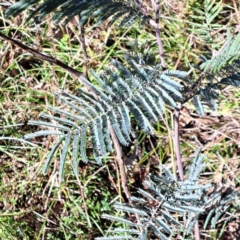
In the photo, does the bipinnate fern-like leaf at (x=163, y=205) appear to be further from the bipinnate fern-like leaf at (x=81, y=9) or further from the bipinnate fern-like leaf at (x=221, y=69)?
the bipinnate fern-like leaf at (x=81, y=9)

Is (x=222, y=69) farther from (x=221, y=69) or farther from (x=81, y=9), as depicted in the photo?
(x=81, y=9)

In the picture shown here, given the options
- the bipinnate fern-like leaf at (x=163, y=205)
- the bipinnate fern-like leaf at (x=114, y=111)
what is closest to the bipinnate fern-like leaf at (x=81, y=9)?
the bipinnate fern-like leaf at (x=114, y=111)

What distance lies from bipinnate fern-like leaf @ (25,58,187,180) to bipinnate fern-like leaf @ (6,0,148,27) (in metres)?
0.12

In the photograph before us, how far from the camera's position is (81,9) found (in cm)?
82

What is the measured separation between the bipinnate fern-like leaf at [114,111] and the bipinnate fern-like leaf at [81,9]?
0.12 metres

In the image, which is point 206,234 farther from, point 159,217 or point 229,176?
point 159,217

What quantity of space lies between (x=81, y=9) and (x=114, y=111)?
0.65ft

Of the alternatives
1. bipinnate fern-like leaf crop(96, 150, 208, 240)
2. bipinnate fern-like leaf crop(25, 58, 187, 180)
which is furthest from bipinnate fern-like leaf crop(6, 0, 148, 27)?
bipinnate fern-like leaf crop(96, 150, 208, 240)

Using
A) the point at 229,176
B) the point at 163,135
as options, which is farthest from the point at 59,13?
the point at 229,176

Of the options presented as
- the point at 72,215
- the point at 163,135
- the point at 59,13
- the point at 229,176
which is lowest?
the point at 229,176

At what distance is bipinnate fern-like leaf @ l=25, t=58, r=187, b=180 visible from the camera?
814mm

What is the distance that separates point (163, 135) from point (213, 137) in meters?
0.24

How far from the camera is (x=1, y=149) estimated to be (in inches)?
78.7

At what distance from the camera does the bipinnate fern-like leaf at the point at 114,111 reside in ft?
2.67
